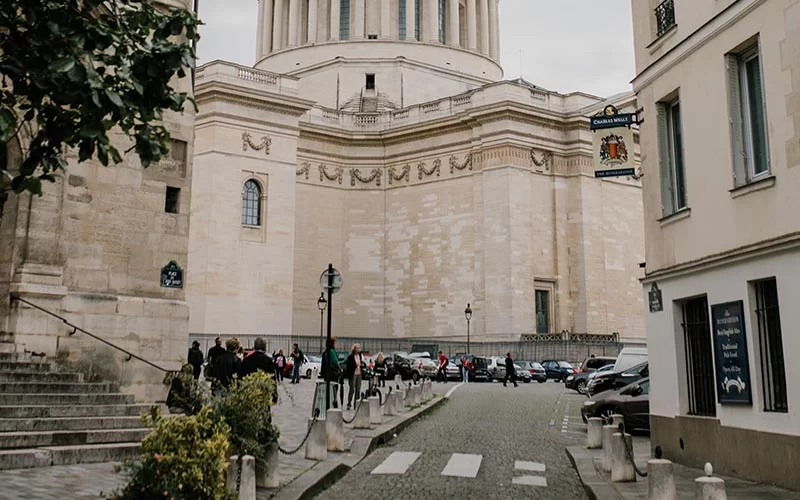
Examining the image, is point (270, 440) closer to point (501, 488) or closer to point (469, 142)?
point (501, 488)

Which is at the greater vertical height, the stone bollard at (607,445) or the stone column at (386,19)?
the stone column at (386,19)

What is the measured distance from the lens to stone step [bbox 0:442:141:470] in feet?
33.9

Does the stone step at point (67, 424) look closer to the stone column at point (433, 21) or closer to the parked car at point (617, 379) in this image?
the parked car at point (617, 379)

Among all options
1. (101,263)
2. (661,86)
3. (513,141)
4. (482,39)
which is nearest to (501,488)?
(661,86)

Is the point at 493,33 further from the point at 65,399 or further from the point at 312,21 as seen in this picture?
the point at 65,399

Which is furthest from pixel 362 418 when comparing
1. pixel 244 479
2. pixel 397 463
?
pixel 244 479

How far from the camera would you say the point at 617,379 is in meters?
21.8

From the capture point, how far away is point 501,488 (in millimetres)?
10828

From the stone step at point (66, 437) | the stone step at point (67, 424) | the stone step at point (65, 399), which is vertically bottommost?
the stone step at point (66, 437)

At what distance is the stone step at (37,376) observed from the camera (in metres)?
12.8

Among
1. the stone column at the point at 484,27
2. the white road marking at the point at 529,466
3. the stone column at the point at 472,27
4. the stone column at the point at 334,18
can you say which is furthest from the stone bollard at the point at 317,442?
the stone column at the point at 484,27

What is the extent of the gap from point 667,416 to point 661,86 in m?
5.23

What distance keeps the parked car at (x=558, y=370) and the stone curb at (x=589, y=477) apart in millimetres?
26085

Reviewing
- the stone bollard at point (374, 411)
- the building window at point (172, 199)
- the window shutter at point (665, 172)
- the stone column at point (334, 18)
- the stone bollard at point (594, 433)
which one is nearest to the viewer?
the window shutter at point (665, 172)
